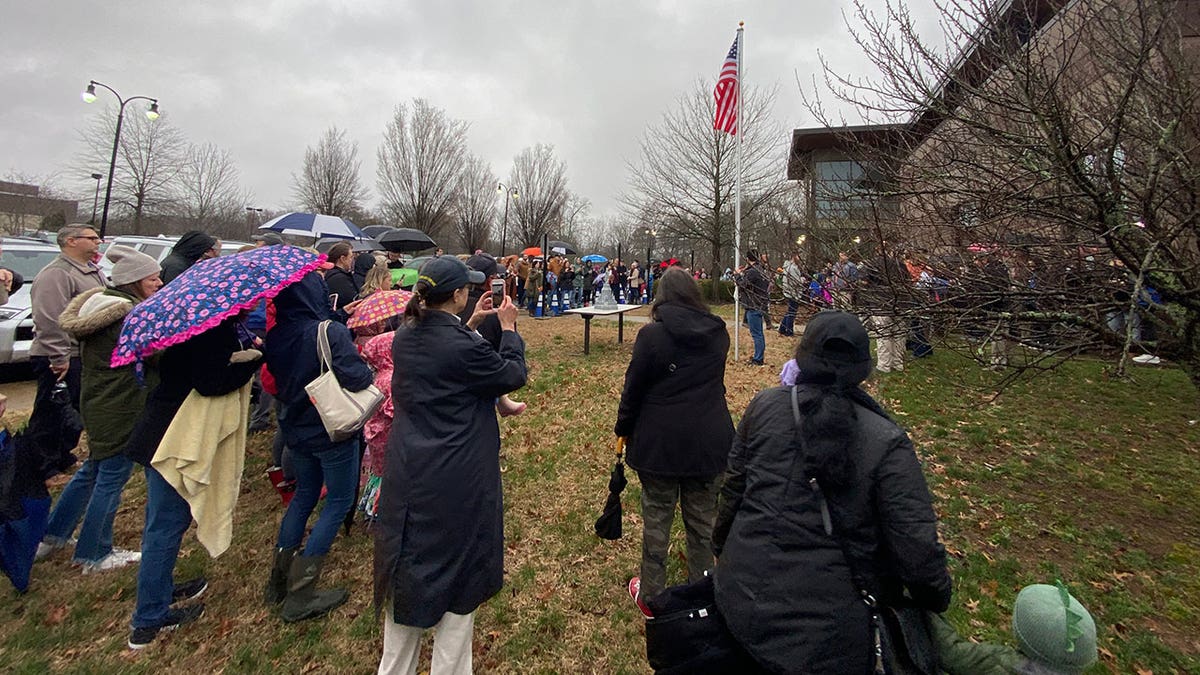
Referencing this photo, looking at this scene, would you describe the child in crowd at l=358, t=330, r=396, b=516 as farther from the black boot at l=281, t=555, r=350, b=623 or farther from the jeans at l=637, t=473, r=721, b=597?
the jeans at l=637, t=473, r=721, b=597

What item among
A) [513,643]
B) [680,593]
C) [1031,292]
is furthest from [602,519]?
[1031,292]

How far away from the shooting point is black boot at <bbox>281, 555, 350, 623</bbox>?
300 centimetres

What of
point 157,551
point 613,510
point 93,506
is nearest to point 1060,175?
point 613,510

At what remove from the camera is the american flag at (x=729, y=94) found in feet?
29.8

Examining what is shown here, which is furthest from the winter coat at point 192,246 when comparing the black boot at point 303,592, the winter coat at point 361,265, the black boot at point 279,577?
the black boot at point 303,592

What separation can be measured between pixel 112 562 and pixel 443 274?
3.44 meters

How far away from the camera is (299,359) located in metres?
2.95

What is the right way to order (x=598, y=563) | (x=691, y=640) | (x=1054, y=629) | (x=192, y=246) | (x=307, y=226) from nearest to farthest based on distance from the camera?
(x=1054, y=629)
(x=691, y=640)
(x=598, y=563)
(x=192, y=246)
(x=307, y=226)

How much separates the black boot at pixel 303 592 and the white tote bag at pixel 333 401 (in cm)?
82

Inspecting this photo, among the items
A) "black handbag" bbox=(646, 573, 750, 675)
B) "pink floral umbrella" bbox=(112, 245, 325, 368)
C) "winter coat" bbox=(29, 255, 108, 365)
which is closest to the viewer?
"black handbag" bbox=(646, 573, 750, 675)

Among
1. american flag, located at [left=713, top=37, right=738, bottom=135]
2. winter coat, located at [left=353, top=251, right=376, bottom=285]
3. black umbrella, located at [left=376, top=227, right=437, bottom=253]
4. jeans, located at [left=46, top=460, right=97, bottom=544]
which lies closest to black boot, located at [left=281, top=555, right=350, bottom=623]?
jeans, located at [left=46, top=460, right=97, bottom=544]

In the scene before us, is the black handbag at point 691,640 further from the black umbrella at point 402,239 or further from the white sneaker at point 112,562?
the black umbrella at point 402,239

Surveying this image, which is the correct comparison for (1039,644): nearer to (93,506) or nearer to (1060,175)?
(1060,175)

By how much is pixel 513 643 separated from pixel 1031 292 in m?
4.01
